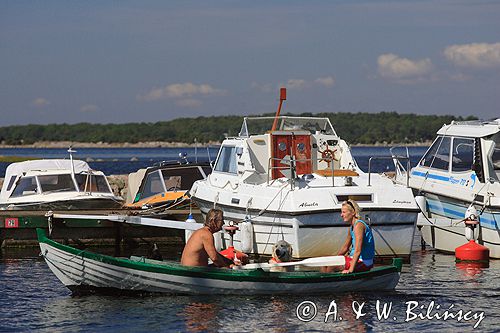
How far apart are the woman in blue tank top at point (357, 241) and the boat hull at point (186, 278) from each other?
0.65 feet

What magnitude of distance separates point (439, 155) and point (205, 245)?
378 inches

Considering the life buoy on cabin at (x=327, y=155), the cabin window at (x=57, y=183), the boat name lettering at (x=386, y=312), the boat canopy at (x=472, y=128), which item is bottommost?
the boat name lettering at (x=386, y=312)

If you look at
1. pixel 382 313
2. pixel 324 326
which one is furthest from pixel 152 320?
pixel 382 313

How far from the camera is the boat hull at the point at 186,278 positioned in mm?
17188

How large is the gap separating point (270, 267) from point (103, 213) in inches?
349

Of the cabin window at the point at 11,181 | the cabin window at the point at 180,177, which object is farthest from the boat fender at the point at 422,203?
the cabin window at the point at 11,181

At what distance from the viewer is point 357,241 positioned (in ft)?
55.9

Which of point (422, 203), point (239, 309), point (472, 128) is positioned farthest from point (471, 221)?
point (239, 309)

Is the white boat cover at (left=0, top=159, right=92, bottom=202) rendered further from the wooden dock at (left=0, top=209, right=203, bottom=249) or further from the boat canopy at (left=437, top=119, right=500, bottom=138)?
the boat canopy at (left=437, top=119, right=500, bottom=138)

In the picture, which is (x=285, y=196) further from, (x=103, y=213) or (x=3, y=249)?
(x=3, y=249)

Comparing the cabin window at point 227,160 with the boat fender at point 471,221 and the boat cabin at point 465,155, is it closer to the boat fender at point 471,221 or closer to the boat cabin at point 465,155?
the boat cabin at point 465,155

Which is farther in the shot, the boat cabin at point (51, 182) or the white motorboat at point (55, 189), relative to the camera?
the boat cabin at point (51, 182)

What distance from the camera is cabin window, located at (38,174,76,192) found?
28.0 m

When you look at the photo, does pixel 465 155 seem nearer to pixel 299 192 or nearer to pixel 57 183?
pixel 299 192
